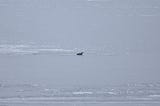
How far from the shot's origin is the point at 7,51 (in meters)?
12.8

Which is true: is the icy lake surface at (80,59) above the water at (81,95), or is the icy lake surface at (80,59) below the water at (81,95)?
above

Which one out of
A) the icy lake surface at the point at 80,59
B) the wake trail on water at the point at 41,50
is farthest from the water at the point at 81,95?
the wake trail on water at the point at 41,50

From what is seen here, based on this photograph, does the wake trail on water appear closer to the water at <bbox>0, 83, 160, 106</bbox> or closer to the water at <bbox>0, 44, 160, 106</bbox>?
the water at <bbox>0, 44, 160, 106</bbox>

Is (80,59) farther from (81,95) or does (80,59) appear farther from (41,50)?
(81,95)

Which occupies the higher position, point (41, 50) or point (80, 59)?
point (41, 50)

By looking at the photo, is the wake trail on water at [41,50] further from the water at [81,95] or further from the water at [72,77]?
the water at [81,95]

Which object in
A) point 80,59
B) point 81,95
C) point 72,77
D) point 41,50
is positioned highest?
point 41,50

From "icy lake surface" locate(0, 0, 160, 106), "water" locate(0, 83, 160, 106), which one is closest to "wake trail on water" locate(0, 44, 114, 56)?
"icy lake surface" locate(0, 0, 160, 106)

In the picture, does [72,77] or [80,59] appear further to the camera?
[80,59]

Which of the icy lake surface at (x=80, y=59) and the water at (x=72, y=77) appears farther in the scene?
the icy lake surface at (x=80, y=59)

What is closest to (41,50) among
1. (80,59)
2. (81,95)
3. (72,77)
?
(80,59)

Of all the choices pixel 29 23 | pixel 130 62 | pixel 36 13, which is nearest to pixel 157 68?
pixel 130 62

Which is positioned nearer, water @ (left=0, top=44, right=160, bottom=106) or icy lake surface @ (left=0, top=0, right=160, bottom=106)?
water @ (left=0, top=44, right=160, bottom=106)

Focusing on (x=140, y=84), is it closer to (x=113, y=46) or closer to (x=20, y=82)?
(x=20, y=82)
